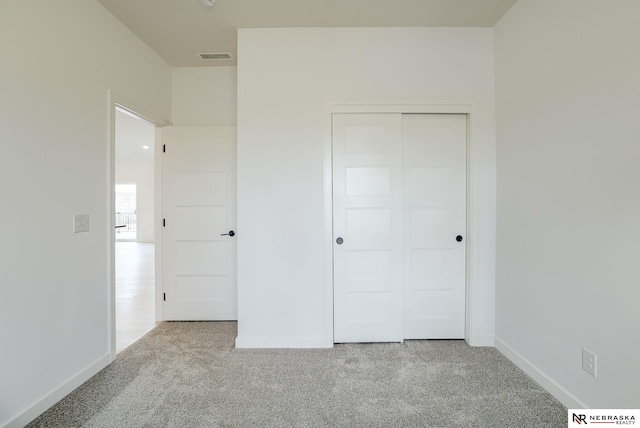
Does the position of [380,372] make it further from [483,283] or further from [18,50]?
[18,50]

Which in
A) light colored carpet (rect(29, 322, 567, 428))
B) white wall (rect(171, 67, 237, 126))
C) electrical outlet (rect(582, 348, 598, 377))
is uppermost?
white wall (rect(171, 67, 237, 126))

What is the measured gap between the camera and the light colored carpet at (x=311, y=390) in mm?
1694

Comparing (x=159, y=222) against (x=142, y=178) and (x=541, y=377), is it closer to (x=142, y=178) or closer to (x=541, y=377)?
(x=541, y=377)

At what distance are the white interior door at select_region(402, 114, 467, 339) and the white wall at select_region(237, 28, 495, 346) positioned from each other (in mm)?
156

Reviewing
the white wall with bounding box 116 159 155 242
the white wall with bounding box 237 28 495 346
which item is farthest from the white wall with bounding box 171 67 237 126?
the white wall with bounding box 116 159 155 242

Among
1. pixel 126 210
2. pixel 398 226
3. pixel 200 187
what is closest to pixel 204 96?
pixel 200 187

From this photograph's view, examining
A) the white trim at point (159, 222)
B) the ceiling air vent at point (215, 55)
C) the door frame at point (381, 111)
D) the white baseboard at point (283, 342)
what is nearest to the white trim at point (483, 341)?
the door frame at point (381, 111)

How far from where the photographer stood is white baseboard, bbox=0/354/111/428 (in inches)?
63.9

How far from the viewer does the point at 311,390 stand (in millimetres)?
1961

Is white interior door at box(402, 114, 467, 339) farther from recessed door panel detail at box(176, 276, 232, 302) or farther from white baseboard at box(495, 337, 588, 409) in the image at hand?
recessed door panel detail at box(176, 276, 232, 302)

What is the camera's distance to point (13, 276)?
1.62m

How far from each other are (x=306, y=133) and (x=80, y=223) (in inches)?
73.6

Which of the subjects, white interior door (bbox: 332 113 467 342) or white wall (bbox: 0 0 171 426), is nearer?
white wall (bbox: 0 0 171 426)

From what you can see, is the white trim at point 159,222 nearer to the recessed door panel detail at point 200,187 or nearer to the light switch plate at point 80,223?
the recessed door panel detail at point 200,187
